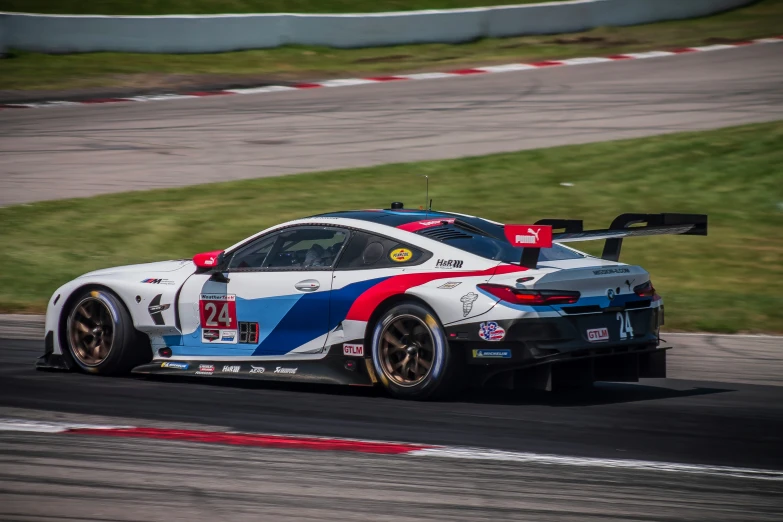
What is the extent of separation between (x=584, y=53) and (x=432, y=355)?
23.4 metres

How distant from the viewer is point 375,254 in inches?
332

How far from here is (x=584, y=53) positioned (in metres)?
30.2

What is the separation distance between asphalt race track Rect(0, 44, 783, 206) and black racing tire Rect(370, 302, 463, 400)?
10.4 meters

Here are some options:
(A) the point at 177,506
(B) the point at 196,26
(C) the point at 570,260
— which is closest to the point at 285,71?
(B) the point at 196,26

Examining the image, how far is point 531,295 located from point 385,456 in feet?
5.95

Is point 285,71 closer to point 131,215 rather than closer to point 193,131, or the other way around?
point 193,131

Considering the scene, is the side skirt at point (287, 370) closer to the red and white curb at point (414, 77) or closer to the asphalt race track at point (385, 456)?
the asphalt race track at point (385, 456)

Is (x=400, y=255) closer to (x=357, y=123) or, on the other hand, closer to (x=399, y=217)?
(x=399, y=217)

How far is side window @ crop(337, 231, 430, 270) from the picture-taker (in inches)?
326

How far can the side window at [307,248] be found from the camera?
8680mm

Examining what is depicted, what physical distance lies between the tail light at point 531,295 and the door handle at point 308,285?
127cm

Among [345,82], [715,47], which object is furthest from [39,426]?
[715,47]

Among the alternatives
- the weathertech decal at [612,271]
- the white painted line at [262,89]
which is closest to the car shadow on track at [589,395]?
the weathertech decal at [612,271]

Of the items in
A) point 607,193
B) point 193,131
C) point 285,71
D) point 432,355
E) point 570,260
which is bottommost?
point 432,355
